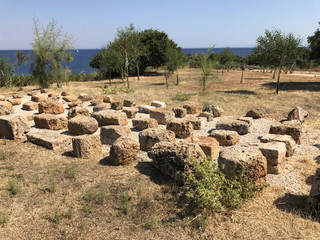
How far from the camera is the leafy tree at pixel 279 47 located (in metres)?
20.3

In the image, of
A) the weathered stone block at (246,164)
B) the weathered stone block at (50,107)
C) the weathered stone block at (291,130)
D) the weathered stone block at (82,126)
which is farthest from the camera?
the weathered stone block at (50,107)

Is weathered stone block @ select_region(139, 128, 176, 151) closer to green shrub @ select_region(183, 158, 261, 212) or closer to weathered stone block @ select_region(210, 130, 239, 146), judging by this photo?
weathered stone block @ select_region(210, 130, 239, 146)

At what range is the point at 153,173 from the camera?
21.7ft

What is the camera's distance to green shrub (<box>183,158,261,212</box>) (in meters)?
5.03

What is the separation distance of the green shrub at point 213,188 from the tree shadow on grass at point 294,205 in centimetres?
54

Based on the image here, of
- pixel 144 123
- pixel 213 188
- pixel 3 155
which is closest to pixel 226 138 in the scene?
pixel 144 123

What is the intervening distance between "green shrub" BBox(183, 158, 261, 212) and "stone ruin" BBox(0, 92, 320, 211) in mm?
236

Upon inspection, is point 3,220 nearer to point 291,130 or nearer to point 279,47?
point 291,130

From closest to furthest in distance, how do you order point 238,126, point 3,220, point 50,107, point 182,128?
point 3,220, point 182,128, point 238,126, point 50,107

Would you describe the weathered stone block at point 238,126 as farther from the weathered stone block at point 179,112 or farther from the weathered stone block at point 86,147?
the weathered stone block at point 86,147

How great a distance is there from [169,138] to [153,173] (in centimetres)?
158

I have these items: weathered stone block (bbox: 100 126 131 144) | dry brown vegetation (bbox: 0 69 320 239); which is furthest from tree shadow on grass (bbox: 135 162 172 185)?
weathered stone block (bbox: 100 126 131 144)

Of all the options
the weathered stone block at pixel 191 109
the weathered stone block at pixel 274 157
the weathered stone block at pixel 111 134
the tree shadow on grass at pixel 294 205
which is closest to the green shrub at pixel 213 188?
the tree shadow on grass at pixel 294 205

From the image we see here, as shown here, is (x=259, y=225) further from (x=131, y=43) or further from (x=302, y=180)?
(x=131, y=43)
